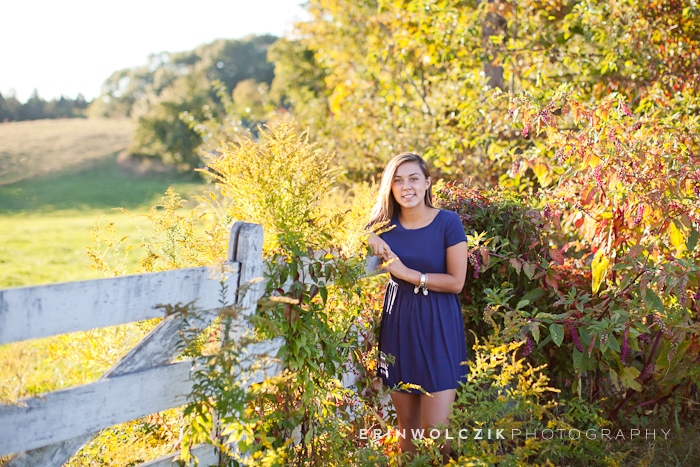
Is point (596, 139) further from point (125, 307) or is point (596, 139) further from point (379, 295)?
point (125, 307)

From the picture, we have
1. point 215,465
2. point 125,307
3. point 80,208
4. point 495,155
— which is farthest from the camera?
point 80,208

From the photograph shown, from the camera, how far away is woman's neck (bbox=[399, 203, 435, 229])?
228 cm

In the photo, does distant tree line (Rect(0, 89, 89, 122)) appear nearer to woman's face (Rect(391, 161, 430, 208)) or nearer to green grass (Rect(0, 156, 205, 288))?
green grass (Rect(0, 156, 205, 288))

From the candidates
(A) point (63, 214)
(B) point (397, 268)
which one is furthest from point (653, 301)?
(A) point (63, 214)

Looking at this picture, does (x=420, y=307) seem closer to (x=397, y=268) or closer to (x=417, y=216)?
(x=397, y=268)

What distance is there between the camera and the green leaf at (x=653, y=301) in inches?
83.6

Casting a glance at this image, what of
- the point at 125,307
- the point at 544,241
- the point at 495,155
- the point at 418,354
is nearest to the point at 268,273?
the point at 125,307

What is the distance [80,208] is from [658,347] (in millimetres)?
28471

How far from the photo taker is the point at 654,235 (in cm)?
236

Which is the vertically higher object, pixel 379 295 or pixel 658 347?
pixel 379 295

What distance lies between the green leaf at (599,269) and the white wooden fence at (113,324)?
175cm

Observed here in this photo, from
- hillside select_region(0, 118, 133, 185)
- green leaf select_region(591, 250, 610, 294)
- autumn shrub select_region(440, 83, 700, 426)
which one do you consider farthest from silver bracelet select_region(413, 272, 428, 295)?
hillside select_region(0, 118, 133, 185)

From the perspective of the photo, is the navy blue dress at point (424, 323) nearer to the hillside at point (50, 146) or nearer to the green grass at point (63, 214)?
the green grass at point (63, 214)

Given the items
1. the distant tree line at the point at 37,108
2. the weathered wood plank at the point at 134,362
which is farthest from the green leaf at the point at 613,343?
the distant tree line at the point at 37,108
